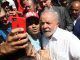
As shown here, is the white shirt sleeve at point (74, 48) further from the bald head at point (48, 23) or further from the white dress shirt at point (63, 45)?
the bald head at point (48, 23)

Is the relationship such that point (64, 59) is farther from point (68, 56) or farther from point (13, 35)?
point (13, 35)

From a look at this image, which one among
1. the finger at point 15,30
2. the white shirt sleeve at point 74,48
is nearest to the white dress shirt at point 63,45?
the white shirt sleeve at point 74,48

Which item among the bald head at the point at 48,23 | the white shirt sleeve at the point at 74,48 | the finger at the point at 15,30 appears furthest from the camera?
the bald head at the point at 48,23

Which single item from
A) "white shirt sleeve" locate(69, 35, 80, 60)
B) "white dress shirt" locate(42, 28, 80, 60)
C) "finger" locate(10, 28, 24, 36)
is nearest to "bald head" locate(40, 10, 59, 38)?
"white dress shirt" locate(42, 28, 80, 60)

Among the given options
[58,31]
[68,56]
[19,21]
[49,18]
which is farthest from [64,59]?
[19,21]

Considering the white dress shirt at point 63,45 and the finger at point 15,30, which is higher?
the finger at point 15,30

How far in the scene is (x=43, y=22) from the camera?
464cm

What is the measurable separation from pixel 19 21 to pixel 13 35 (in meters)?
0.19

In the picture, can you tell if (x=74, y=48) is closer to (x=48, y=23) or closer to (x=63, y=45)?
(x=63, y=45)

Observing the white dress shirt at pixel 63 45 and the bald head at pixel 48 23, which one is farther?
the bald head at pixel 48 23

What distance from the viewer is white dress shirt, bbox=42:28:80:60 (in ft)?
13.5

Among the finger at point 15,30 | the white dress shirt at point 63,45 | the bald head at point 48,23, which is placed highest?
the finger at point 15,30

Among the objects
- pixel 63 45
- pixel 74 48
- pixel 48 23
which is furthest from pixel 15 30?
pixel 48 23

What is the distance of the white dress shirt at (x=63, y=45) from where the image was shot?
4121mm
